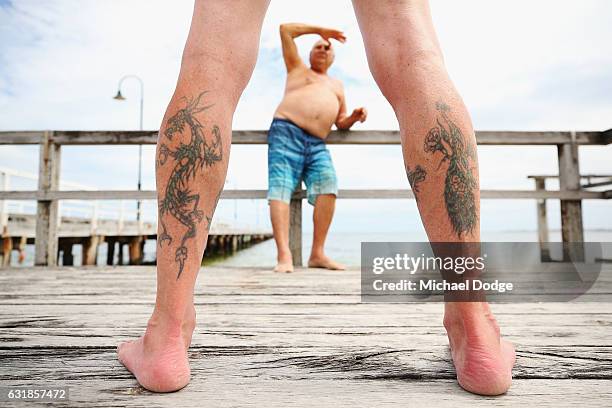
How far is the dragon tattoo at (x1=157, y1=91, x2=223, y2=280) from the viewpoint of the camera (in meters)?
0.74

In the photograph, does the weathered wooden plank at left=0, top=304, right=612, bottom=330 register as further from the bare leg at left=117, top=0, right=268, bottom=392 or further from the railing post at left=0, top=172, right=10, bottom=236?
the railing post at left=0, top=172, right=10, bottom=236

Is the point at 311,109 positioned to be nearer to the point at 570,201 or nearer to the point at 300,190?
the point at 300,190

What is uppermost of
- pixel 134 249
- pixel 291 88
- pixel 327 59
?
pixel 327 59

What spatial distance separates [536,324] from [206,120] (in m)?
0.94

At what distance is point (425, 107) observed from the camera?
0.78 m

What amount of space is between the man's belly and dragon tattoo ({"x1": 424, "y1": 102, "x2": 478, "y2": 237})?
2121mm

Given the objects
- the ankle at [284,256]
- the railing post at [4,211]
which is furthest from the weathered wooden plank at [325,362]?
the railing post at [4,211]

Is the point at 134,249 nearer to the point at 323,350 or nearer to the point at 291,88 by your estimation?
the point at 291,88

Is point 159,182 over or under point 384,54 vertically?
under

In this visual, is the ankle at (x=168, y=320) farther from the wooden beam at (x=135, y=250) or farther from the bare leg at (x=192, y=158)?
the wooden beam at (x=135, y=250)

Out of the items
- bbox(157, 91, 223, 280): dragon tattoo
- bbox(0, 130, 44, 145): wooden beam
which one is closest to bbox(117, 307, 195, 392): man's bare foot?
bbox(157, 91, 223, 280): dragon tattoo

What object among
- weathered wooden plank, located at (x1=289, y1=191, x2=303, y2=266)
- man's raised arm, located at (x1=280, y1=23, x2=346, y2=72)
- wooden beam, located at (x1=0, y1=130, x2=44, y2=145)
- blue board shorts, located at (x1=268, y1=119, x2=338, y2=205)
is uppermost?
man's raised arm, located at (x1=280, y1=23, x2=346, y2=72)

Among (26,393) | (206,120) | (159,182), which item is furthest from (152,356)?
(206,120)

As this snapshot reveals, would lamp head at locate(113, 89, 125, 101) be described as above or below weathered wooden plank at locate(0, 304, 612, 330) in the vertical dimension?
above
